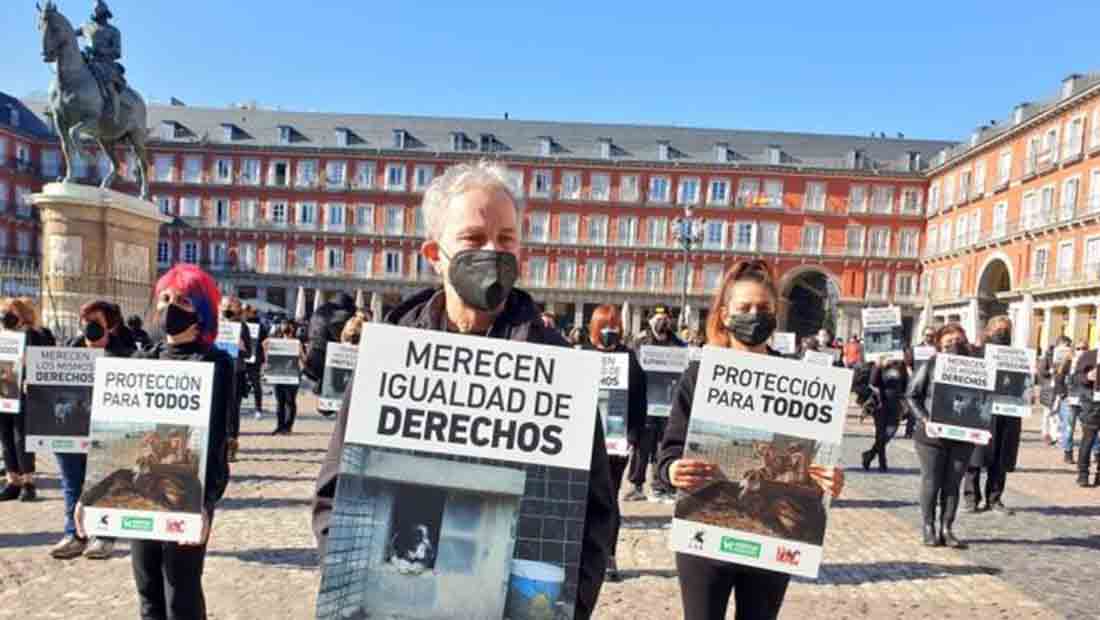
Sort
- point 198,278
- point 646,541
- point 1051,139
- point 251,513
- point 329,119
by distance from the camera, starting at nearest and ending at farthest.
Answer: point 198,278, point 646,541, point 251,513, point 1051,139, point 329,119

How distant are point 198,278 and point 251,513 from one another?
4342 mm

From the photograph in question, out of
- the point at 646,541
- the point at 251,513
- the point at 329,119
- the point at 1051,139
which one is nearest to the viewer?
the point at 646,541

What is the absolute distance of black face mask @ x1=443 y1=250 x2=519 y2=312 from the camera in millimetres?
1975

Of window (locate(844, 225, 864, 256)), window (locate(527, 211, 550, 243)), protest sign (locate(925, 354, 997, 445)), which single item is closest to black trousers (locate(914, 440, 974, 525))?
protest sign (locate(925, 354, 997, 445))

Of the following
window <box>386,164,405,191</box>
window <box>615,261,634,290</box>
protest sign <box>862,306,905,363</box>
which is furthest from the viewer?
window <box>386,164,405,191</box>

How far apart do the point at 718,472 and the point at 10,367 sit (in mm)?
6918

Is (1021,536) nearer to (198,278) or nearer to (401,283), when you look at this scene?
(198,278)

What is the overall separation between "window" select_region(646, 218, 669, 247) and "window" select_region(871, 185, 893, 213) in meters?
16.5

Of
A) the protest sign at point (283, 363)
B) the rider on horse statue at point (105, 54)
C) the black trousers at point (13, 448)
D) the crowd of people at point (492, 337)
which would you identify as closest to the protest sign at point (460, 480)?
the crowd of people at point (492, 337)

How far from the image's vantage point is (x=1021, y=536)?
791cm

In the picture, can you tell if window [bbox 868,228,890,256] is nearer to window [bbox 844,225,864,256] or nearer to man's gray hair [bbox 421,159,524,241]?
window [bbox 844,225,864,256]

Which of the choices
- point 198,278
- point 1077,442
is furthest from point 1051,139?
point 198,278

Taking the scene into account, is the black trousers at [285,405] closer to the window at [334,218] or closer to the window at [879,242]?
the window at [334,218]

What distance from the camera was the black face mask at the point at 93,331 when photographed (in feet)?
19.9
